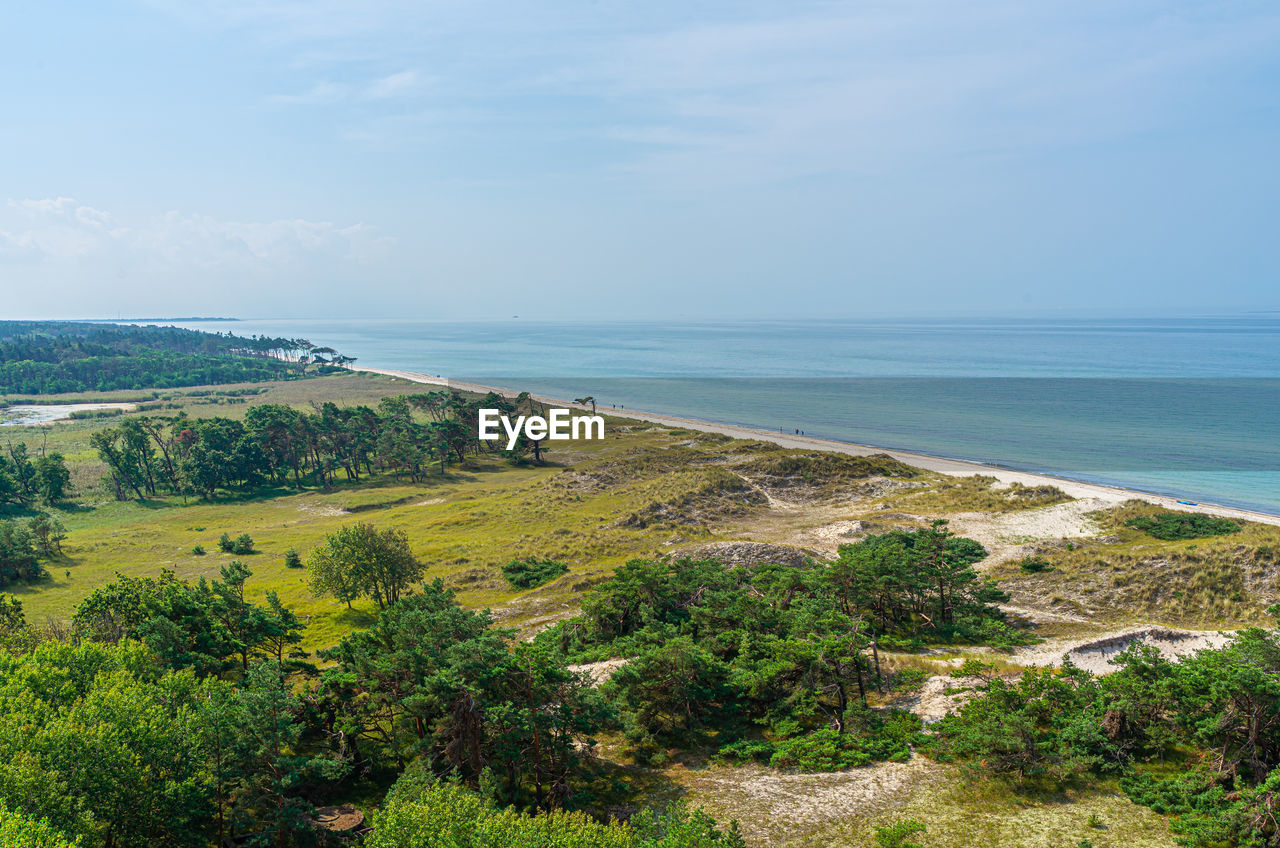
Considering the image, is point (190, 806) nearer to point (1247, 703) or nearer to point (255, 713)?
point (255, 713)

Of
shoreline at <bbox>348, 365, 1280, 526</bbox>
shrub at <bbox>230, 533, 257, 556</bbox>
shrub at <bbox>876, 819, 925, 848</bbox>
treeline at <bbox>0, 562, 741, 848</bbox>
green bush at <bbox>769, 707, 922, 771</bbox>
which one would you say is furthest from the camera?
shoreline at <bbox>348, 365, 1280, 526</bbox>

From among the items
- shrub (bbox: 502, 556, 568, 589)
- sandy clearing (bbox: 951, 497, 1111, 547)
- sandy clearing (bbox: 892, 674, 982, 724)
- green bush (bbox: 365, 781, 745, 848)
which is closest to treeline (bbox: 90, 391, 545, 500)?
shrub (bbox: 502, 556, 568, 589)

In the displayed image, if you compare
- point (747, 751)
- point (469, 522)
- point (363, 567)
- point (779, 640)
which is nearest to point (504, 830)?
point (747, 751)

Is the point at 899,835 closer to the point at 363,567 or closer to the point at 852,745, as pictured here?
the point at 852,745

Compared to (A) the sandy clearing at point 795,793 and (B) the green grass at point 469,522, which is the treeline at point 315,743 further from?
(B) the green grass at point 469,522

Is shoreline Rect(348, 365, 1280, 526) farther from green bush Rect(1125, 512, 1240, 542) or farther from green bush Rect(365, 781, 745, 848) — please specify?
green bush Rect(365, 781, 745, 848)

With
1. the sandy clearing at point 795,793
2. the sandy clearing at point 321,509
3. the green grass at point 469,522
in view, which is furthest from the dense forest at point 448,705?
the sandy clearing at point 321,509
